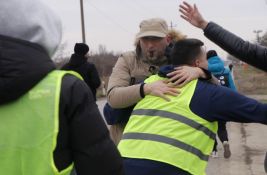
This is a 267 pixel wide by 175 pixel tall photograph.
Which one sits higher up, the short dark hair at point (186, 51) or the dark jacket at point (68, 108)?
the dark jacket at point (68, 108)

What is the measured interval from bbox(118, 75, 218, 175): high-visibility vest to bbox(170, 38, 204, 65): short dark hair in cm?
19

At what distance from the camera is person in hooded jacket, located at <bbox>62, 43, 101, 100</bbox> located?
909 centimetres

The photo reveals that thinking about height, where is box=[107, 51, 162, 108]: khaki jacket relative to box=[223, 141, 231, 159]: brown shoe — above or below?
above

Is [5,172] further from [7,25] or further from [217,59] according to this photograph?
[217,59]

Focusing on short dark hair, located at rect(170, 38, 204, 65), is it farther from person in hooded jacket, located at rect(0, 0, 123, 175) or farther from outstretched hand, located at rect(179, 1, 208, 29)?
person in hooded jacket, located at rect(0, 0, 123, 175)

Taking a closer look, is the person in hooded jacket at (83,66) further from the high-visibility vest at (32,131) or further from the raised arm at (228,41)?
the high-visibility vest at (32,131)

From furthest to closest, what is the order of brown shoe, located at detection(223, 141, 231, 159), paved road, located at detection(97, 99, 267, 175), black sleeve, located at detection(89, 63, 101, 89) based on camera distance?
black sleeve, located at detection(89, 63, 101, 89), brown shoe, located at detection(223, 141, 231, 159), paved road, located at detection(97, 99, 267, 175)

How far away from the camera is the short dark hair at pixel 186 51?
3143 millimetres

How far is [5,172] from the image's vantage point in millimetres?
1906

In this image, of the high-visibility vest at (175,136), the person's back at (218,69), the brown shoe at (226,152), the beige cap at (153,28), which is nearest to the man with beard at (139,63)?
the beige cap at (153,28)

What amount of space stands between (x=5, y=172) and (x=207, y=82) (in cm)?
149

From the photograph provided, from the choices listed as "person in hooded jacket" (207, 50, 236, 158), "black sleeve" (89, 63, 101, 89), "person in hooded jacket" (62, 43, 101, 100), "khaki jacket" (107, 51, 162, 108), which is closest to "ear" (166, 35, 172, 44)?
"khaki jacket" (107, 51, 162, 108)

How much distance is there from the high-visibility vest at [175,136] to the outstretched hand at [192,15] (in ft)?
2.25

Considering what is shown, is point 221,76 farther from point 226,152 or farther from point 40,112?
point 40,112
